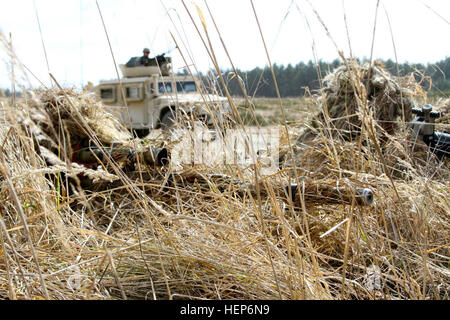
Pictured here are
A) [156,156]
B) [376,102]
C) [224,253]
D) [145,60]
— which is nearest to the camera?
[224,253]

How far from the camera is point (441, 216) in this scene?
1.46 meters

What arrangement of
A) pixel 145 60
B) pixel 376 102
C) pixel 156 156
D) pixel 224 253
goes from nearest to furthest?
1. pixel 224 253
2. pixel 156 156
3. pixel 376 102
4. pixel 145 60

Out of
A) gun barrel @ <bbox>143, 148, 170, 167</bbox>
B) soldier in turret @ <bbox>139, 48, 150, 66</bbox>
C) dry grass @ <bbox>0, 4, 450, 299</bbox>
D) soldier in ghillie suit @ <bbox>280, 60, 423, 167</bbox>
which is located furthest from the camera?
soldier in turret @ <bbox>139, 48, 150, 66</bbox>

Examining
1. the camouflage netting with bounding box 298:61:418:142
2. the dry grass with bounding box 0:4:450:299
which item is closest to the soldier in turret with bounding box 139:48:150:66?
the camouflage netting with bounding box 298:61:418:142

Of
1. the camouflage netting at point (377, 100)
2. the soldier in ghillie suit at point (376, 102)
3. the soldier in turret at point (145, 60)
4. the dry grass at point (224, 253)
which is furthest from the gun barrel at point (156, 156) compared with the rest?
the soldier in turret at point (145, 60)

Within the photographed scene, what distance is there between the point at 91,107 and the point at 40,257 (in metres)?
1.73

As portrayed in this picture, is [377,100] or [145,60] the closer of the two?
[377,100]

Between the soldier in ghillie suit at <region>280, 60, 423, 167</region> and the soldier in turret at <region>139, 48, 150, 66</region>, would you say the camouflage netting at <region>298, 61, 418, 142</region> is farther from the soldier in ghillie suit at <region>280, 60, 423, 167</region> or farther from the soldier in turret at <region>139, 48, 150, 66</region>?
the soldier in turret at <region>139, 48, 150, 66</region>

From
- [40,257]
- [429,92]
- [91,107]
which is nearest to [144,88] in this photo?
[91,107]

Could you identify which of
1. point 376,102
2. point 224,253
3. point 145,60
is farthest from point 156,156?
point 145,60

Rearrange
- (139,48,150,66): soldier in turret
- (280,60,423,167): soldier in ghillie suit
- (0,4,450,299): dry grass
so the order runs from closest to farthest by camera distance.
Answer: (0,4,450,299): dry grass → (280,60,423,167): soldier in ghillie suit → (139,48,150,66): soldier in turret

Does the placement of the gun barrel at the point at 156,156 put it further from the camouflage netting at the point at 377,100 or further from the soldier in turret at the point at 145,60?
the soldier in turret at the point at 145,60

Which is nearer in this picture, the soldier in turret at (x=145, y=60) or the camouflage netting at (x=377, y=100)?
the camouflage netting at (x=377, y=100)

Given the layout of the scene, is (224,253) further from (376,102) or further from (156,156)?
(376,102)
